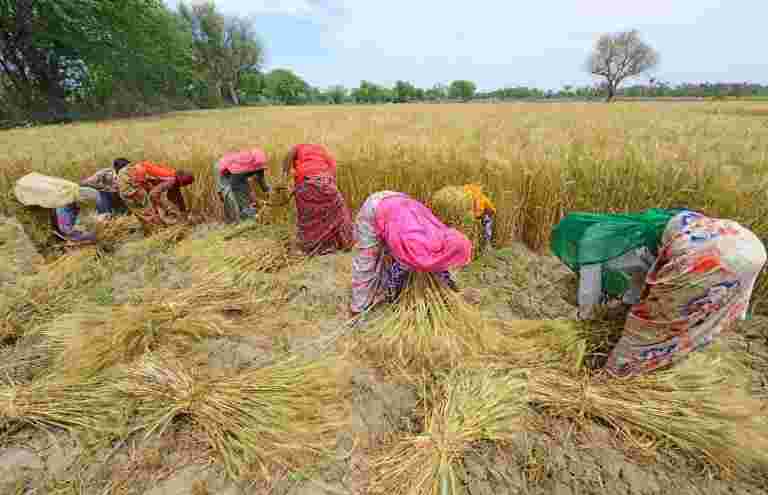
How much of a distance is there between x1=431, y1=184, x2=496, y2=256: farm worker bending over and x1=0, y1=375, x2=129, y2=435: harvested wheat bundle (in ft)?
8.08

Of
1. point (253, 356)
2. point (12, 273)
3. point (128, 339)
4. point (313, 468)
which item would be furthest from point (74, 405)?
point (12, 273)

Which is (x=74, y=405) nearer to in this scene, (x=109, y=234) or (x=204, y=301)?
(x=204, y=301)

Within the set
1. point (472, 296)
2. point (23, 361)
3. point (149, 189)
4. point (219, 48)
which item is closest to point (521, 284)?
point (472, 296)

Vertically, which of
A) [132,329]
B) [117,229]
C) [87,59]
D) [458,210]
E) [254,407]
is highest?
[87,59]

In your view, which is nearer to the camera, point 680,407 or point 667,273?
point 667,273

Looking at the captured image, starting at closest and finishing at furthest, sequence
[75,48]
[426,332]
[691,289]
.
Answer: [691,289] → [426,332] → [75,48]

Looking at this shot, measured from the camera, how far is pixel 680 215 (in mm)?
1393

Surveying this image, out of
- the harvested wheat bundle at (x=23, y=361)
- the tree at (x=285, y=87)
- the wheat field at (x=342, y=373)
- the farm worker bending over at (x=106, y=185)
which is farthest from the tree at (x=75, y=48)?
the tree at (x=285, y=87)

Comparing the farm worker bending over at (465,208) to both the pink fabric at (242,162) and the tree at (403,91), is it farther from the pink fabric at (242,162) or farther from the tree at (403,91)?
the tree at (403,91)

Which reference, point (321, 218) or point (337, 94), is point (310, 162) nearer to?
point (321, 218)

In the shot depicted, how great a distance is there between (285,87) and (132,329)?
7206 cm

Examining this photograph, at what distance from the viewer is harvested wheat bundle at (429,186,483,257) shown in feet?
9.17

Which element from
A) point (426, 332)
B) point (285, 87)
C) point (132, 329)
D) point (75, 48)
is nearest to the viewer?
point (426, 332)

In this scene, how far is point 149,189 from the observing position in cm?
387
